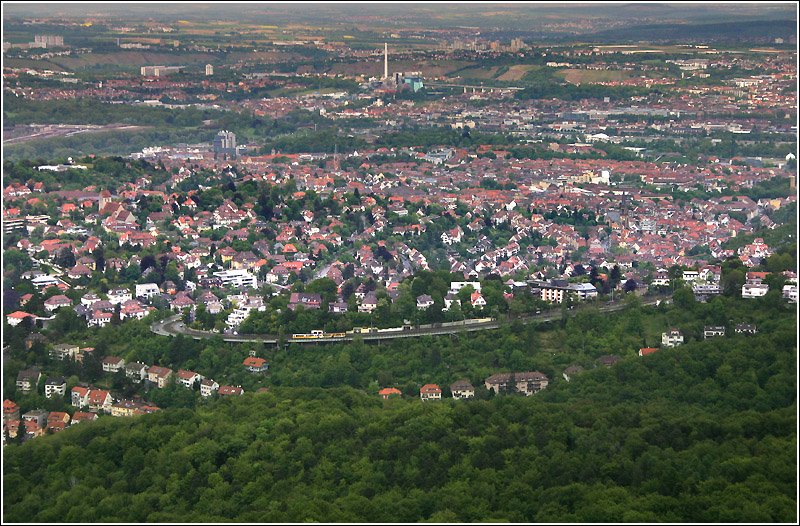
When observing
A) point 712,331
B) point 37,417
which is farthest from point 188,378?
point 712,331

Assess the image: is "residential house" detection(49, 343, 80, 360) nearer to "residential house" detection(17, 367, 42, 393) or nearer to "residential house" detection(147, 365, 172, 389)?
"residential house" detection(17, 367, 42, 393)

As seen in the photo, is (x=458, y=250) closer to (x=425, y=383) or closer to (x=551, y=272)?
(x=551, y=272)

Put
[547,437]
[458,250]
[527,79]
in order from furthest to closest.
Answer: [527,79] < [458,250] < [547,437]

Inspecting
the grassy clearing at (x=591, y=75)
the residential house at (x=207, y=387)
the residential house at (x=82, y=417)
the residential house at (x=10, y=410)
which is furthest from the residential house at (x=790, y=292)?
the grassy clearing at (x=591, y=75)

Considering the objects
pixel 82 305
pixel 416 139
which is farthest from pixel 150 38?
pixel 82 305

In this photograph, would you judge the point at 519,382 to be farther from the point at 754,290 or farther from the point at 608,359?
the point at 754,290

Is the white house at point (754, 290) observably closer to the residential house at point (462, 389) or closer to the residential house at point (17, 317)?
the residential house at point (462, 389)

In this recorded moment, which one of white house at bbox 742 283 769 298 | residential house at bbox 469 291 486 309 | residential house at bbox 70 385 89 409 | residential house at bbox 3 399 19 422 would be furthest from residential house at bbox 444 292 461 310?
residential house at bbox 3 399 19 422
